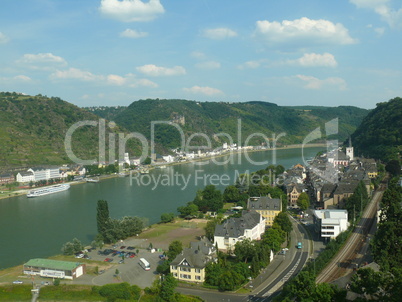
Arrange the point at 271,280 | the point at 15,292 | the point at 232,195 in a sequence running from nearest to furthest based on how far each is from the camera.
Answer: the point at 15,292 < the point at 271,280 < the point at 232,195

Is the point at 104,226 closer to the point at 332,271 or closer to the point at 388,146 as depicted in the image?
the point at 332,271

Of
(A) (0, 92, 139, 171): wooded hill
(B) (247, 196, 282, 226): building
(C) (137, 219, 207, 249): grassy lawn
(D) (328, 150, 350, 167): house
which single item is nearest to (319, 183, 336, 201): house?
(B) (247, 196, 282, 226): building

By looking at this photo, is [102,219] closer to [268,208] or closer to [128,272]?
[128,272]

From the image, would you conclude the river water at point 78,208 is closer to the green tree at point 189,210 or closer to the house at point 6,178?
the green tree at point 189,210

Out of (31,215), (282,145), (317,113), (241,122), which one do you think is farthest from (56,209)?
(317,113)

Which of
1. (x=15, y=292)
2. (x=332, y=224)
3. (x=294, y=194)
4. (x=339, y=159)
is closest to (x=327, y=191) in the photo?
(x=294, y=194)

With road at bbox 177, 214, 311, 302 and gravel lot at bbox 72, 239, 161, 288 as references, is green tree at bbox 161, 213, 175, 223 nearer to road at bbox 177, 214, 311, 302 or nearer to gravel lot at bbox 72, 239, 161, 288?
gravel lot at bbox 72, 239, 161, 288

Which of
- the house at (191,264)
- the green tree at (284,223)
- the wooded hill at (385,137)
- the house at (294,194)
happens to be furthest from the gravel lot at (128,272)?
the wooded hill at (385,137)
